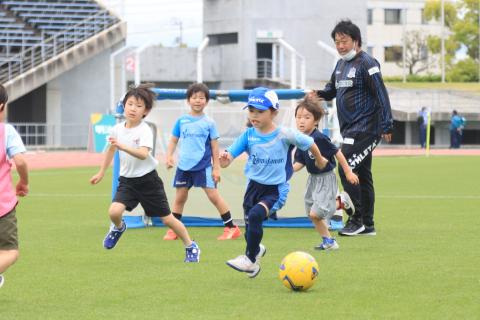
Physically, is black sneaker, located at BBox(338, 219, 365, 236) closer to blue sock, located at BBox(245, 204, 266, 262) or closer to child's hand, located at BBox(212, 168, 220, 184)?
child's hand, located at BBox(212, 168, 220, 184)

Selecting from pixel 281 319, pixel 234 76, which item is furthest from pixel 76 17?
pixel 281 319

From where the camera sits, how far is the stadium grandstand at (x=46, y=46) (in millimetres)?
42906

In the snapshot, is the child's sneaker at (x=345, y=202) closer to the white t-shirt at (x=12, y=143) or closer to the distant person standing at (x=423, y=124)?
the white t-shirt at (x=12, y=143)

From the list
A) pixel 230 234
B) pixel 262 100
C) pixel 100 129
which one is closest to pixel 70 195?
pixel 230 234

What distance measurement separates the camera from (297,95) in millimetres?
12852

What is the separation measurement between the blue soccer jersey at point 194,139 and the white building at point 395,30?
76359 mm

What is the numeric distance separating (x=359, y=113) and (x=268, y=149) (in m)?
2.78

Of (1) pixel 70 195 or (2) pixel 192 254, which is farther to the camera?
(1) pixel 70 195

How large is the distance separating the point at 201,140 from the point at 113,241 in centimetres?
235

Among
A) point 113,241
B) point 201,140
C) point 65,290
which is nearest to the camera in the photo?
point 65,290

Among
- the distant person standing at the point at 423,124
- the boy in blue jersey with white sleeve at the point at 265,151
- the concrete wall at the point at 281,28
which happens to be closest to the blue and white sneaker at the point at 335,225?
the boy in blue jersey with white sleeve at the point at 265,151

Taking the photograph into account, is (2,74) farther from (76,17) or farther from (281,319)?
(281,319)

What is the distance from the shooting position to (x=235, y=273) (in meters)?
8.57

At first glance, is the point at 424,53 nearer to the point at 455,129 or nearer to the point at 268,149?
the point at 455,129
